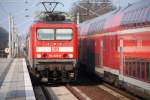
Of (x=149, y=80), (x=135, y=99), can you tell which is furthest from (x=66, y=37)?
(x=149, y=80)

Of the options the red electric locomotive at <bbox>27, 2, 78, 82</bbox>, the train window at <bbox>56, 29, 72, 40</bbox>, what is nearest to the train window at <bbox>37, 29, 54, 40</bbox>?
the red electric locomotive at <bbox>27, 2, 78, 82</bbox>

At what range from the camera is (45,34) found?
20.7 meters

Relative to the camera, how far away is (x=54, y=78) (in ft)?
68.8

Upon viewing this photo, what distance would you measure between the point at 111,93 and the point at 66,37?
4064 mm

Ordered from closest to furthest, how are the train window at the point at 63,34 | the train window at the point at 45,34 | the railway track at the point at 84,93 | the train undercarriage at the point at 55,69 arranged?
the railway track at the point at 84,93 < the train undercarriage at the point at 55,69 < the train window at the point at 45,34 < the train window at the point at 63,34

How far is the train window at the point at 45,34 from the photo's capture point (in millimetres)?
20553

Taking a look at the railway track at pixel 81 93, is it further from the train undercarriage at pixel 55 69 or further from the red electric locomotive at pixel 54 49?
the red electric locomotive at pixel 54 49

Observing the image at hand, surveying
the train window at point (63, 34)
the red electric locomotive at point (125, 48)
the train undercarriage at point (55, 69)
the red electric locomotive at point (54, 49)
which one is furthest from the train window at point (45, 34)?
the red electric locomotive at point (125, 48)

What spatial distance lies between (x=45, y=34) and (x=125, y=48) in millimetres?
6276

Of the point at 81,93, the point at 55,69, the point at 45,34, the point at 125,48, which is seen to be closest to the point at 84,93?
the point at 81,93

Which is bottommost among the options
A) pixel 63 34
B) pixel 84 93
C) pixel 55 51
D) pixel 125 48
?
pixel 84 93

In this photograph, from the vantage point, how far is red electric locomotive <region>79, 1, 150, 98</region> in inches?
506

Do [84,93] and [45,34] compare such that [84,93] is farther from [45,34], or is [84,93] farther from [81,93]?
[45,34]

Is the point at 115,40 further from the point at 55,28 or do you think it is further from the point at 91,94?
the point at 55,28
